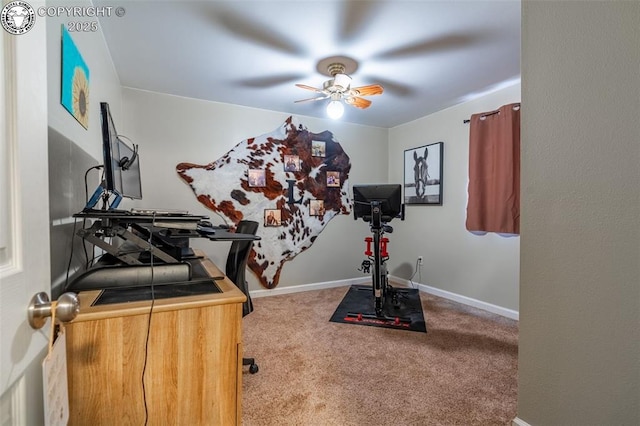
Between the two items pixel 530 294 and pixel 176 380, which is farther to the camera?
pixel 530 294

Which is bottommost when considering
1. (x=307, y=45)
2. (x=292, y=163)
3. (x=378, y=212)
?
(x=378, y=212)

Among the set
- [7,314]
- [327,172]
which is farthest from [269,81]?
[7,314]

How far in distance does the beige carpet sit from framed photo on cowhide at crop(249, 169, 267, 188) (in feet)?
4.93

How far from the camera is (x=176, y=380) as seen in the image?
0.95m

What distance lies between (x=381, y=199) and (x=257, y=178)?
59.7 inches

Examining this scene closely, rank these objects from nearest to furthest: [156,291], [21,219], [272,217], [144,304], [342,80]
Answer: [21,219] → [144,304] → [156,291] → [342,80] → [272,217]

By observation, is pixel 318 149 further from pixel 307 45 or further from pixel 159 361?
pixel 159 361

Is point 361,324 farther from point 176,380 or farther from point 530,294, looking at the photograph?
point 176,380

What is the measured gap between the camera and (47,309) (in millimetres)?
549

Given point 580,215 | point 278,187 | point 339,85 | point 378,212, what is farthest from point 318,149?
point 580,215

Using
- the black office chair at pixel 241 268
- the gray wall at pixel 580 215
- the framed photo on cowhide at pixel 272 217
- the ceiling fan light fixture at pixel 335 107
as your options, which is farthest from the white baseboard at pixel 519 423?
the framed photo on cowhide at pixel 272 217

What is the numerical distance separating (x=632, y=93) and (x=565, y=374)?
41.4 inches

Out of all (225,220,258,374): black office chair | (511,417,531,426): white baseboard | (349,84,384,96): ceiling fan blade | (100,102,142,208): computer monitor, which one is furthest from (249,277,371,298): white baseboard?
(511,417,531,426): white baseboard

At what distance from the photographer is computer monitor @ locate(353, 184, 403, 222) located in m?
3.07
